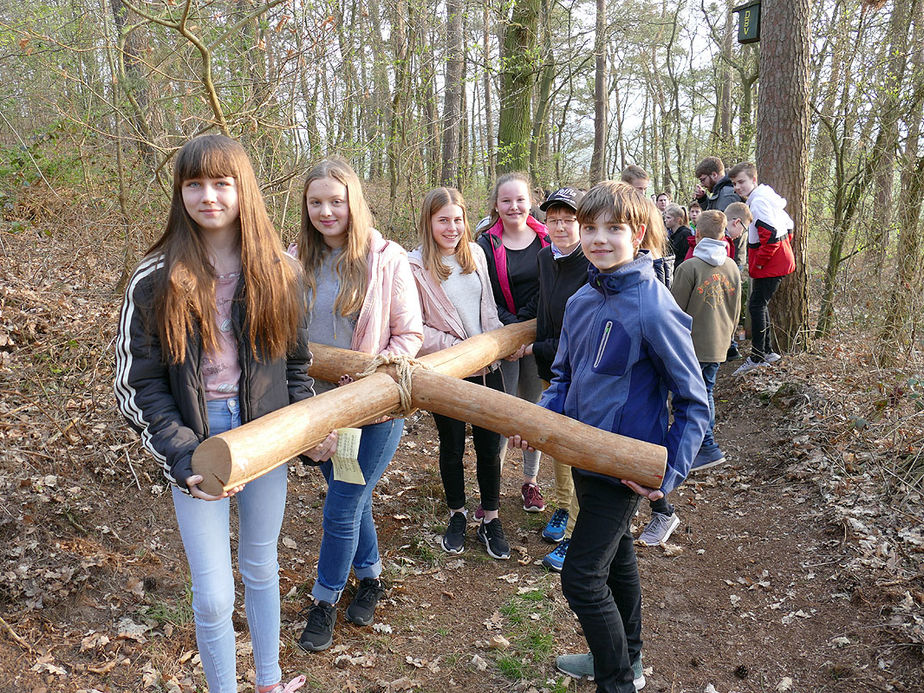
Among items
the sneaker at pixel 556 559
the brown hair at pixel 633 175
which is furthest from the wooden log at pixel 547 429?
the brown hair at pixel 633 175

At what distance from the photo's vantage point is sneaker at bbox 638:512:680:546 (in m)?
4.63

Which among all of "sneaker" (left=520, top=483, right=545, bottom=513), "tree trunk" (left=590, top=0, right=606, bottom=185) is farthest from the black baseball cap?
"tree trunk" (left=590, top=0, right=606, bottom=185)

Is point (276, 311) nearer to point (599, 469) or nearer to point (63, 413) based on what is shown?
point (599, 469)

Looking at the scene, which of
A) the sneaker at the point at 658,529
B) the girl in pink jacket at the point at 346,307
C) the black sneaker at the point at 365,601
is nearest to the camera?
the girl in pink jacket at the point at 346,307

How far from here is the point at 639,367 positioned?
2.62 meters

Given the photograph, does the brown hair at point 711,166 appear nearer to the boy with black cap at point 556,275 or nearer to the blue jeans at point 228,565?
the boy with black cap at point 556,275

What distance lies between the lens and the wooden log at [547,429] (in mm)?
2498

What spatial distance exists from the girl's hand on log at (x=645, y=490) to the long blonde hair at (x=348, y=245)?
1561mm

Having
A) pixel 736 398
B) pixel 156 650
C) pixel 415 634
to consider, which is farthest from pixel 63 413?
pixel 736 398

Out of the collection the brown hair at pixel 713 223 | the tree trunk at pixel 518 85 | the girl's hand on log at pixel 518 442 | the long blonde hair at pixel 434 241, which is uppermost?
the tree trunk at pixel 518 85

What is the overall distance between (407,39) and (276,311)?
8.33 metres

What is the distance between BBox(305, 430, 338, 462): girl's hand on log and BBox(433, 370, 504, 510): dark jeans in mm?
1512

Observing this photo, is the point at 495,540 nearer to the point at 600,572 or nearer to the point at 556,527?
the point at 556,527

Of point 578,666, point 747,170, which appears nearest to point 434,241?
point 578,666
